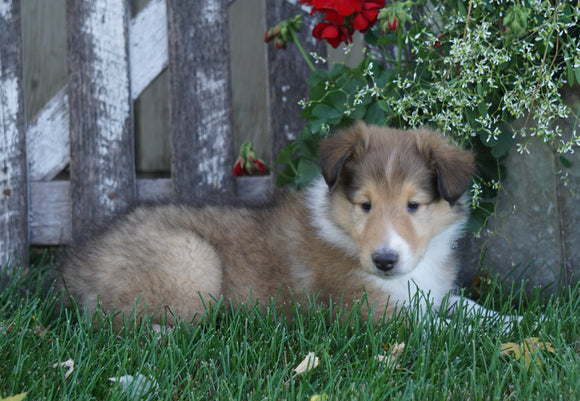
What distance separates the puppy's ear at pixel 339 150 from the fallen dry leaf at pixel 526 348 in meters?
1.01

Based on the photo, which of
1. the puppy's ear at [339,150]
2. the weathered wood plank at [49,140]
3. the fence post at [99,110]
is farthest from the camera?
the weathered wood plank at [49,140]

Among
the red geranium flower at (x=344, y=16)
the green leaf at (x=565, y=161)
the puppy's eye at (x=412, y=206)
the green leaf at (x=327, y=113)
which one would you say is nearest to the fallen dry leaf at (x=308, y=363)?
the puppy's eye at (x=412, y=206)

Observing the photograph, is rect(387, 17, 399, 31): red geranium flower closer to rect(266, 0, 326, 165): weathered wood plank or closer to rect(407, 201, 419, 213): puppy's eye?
rect(407, 201, 419, 213): puppy's eye

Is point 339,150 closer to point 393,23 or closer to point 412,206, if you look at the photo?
point 412,206

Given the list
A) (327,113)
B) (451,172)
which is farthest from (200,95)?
(451,172)

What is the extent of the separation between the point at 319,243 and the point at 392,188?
22.0 inches

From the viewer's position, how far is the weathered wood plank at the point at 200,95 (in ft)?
13.7

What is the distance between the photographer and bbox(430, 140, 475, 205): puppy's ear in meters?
2.82

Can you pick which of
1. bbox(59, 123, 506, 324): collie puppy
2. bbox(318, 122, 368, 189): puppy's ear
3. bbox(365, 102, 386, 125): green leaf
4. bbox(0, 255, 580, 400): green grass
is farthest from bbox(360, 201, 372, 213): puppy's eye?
bbox(365, 102, 386, 125): green leaf

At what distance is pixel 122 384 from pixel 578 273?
8.19 ft

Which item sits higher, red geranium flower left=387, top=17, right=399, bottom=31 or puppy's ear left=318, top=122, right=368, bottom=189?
red geranium flower left=387, top=17, right=399, bottom=31

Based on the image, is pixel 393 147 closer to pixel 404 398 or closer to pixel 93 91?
pixel 404 398

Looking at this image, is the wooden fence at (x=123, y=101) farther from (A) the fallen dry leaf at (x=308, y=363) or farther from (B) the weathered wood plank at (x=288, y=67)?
(A) the fallen dry leaf at (x=308, y=363)

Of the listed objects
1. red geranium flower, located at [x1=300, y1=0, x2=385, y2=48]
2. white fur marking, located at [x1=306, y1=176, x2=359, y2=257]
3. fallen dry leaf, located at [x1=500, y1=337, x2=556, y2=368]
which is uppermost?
red geranium flower, located at [x1=300, y1=0, x2=385, y2=48]
